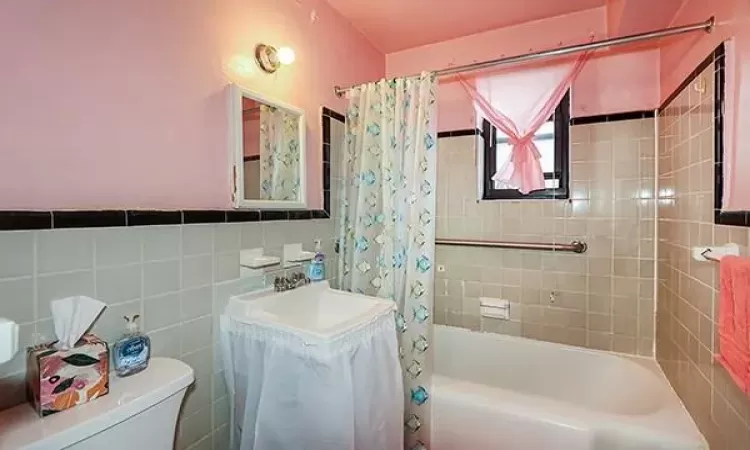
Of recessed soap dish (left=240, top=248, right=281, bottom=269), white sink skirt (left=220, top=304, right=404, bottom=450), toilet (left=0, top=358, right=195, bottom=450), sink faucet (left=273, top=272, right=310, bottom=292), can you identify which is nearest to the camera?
toilet (left=0, top=358, right=195, bottom=450)

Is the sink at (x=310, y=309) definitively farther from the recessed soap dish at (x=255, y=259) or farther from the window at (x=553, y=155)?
the window at (x=553, y=155)

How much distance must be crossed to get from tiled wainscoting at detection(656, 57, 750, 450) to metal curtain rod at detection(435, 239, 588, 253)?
404 mm

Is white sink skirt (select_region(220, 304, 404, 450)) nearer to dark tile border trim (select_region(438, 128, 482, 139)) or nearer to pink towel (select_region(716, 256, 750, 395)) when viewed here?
pink towel (select_region(716, 256, 750, 395))

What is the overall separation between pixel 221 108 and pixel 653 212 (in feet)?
7.53

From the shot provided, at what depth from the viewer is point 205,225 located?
1.38 metres

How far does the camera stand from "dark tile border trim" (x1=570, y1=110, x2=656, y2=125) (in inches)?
82.2

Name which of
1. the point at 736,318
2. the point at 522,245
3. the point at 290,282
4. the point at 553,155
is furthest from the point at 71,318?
the point at 553,155

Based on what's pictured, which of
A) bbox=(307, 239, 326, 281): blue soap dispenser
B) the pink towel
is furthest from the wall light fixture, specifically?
the pink towel

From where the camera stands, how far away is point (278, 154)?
174 cm

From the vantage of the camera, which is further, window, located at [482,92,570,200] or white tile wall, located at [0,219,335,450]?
window, located at [482,92,570,200]

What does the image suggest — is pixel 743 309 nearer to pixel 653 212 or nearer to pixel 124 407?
pixel 653 212

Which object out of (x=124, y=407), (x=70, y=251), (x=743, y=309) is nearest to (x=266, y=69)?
(x=70, y=251)

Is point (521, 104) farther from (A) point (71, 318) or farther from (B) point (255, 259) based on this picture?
(A) point (71, 318)

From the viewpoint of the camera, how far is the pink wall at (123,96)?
925mm
